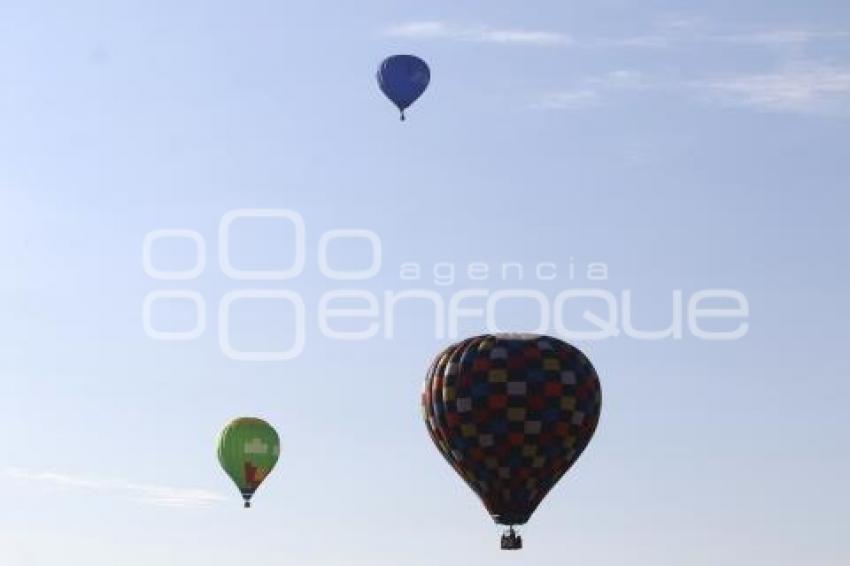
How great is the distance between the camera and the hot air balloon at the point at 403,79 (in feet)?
350

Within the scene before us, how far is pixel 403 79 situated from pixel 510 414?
64.1 ft

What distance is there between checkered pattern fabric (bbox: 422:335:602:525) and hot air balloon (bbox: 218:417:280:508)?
21180mm

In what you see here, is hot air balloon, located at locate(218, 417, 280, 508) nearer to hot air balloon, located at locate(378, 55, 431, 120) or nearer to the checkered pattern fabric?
hot air balloon, located at locate(378, 55, 431, 120)

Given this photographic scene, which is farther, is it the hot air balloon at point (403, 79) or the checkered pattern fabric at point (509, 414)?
the hot air balloon at point (403, 79)

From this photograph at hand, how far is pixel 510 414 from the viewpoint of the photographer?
9325cm

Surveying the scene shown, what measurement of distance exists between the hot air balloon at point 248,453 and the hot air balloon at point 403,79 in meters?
17.5

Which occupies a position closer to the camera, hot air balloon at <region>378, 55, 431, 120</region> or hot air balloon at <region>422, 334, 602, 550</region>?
hot air balloon at <region>422, 334, 602, 550</region>

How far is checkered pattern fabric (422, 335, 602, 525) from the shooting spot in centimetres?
9306

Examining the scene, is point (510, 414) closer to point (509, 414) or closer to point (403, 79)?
point (509, 414)

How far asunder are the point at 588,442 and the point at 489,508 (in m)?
4.60

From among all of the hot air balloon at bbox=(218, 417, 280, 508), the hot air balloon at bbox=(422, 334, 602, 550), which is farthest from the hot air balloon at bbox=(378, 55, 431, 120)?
the hot air balloon at bbox=(218, 417, 280, 508)

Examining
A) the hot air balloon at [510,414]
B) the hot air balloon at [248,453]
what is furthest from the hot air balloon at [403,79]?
the hot air balloon at [248,453]

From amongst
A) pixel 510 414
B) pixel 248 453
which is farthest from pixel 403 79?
pixel 510 414

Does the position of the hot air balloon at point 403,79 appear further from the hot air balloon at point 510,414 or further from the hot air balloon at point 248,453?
the hot air balloon at point 248,453
